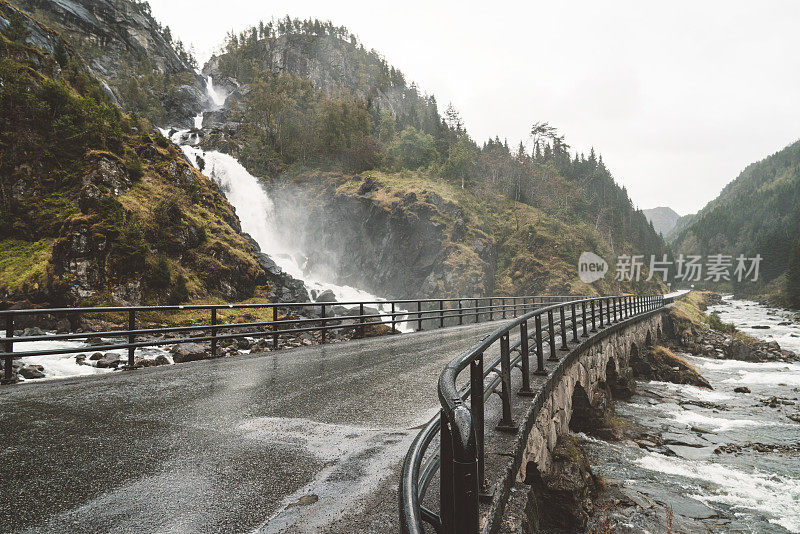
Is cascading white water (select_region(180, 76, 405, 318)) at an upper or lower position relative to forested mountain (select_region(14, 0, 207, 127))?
lower

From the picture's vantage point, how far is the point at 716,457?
1058 cm

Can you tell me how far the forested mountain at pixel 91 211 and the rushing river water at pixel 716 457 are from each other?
2341 cm

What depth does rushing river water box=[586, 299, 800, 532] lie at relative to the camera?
7965 millimetres

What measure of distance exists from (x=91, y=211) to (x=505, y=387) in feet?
87.7

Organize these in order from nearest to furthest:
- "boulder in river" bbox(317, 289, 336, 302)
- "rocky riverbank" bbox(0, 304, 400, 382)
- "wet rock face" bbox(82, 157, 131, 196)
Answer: "rocky riverbank" bbox(0, 304, 400, 382), "wet rock face" bbox(82, 157, 131, 196), "boulder in river" bbox(317, 289, 336, 302)

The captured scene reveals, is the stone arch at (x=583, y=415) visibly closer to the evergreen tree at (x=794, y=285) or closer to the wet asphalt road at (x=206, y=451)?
the wet asphalt road at (x=206, y=451)

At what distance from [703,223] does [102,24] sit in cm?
20557

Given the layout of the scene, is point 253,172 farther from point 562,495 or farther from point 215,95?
point 562,495

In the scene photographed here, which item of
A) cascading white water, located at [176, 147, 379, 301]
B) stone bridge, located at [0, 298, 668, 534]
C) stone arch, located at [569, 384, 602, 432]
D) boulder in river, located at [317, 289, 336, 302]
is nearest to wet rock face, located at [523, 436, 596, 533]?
stone bridge, located at [0, 298, 668, 534]

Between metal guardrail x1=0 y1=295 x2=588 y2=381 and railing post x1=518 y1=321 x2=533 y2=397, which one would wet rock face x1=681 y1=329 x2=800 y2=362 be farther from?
railing post x1=518 y1=321 x2=533 y2=397

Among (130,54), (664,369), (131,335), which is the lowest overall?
(664,369)

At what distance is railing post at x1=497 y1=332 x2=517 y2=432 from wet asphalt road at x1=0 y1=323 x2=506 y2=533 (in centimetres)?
96

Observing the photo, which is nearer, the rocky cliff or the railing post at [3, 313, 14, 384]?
Answer: the railing post at [3, 313, 14, 384]

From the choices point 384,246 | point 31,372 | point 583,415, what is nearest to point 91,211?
point 31,372
